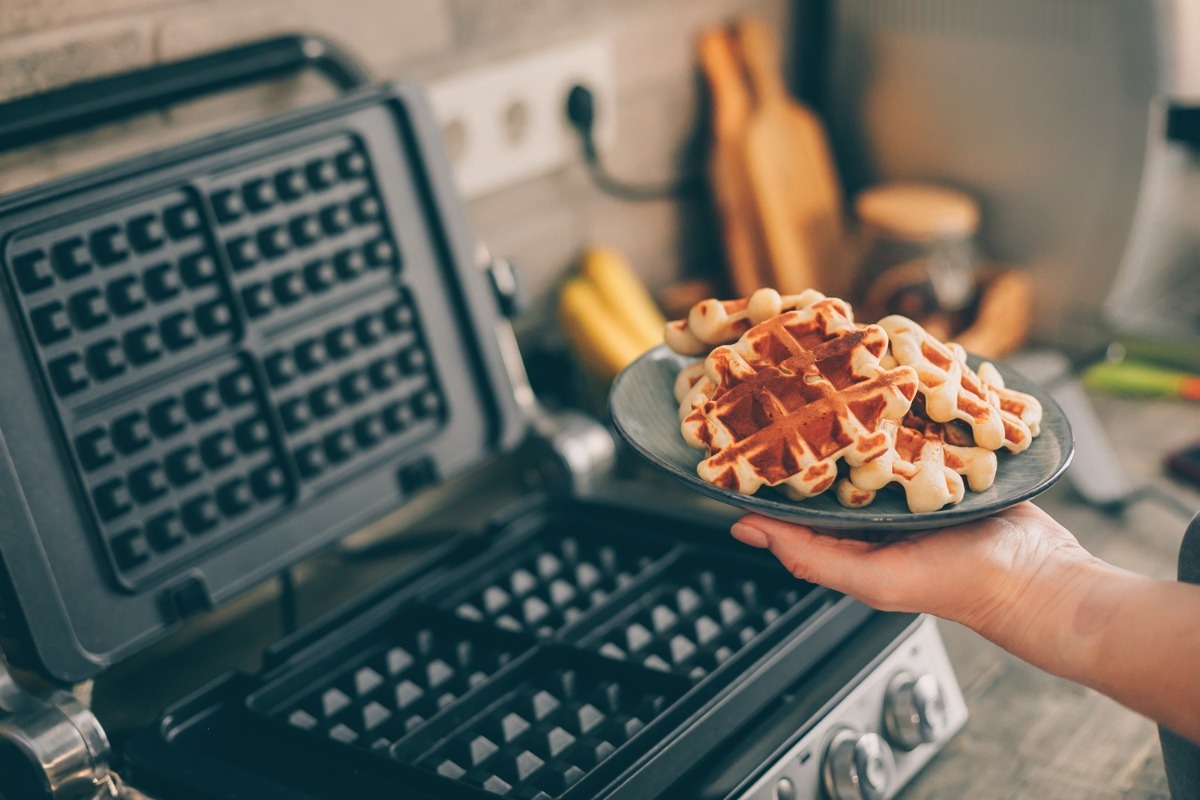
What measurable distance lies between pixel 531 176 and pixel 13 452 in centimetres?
79

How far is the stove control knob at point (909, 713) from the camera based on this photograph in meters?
0.88

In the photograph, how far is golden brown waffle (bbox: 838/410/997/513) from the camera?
0.71m

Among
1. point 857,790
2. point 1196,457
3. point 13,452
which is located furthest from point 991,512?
point 1196,457

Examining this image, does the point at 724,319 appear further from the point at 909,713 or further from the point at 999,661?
the point at 999,661

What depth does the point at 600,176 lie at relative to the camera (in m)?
1.54

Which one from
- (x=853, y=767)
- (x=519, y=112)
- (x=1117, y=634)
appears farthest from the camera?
(x=519, y=112)

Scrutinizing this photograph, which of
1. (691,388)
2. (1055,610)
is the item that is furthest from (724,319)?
(1055,610)

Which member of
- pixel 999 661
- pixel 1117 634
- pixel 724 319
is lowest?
pixel 999 661

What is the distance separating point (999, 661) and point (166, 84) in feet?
3.02

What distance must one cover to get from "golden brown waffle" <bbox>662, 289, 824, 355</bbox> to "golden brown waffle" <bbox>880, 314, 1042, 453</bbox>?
0.08 metres

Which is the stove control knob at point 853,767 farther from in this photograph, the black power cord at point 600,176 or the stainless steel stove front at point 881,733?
the black power cord at point 600,176

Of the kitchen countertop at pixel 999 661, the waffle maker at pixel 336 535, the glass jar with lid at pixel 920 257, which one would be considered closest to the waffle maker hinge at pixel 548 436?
the waffle maker at pixel 336 535

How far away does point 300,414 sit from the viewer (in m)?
1.01

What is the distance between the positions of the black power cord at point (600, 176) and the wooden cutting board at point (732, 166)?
6 cm
